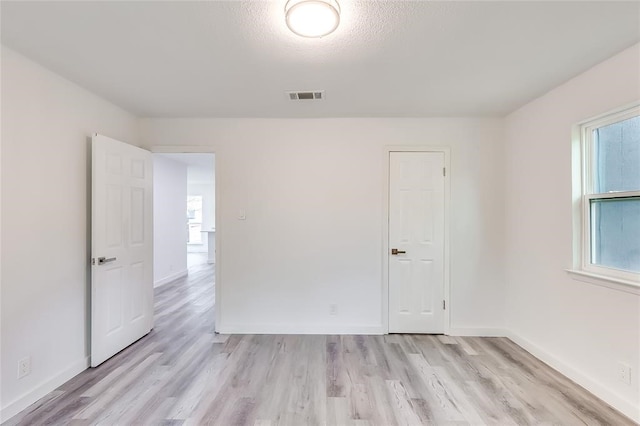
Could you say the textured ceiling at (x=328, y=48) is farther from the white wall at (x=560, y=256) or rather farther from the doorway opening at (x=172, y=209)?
the doorway opening at (x=172, y=209)

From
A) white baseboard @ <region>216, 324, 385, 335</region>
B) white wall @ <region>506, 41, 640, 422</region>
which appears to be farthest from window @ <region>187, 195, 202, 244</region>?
white wall @ <region>506, 41, 640, 422</region>

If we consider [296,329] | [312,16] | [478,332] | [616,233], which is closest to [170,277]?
[296,329]

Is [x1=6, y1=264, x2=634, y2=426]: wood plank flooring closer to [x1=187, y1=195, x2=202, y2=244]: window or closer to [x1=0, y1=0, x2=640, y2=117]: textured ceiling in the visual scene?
[x1=0, y1=0, x2=640, y2=117]: textured ceiling

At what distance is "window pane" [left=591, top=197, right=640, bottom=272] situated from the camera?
6.63ft

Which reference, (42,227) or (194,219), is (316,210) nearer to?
(42,227)

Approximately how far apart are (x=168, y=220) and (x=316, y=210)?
158 inches

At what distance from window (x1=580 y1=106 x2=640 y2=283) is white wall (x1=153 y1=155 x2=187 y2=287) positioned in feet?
20.0

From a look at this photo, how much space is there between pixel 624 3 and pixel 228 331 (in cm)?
407

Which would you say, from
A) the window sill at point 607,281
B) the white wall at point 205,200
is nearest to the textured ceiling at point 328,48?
the window sill at point 607,281

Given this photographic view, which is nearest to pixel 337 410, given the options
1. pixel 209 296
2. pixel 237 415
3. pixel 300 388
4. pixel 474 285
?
pixel 300 388

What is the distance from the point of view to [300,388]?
228 cm

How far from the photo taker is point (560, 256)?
8.36 ft

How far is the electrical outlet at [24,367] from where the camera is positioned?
6.61ft

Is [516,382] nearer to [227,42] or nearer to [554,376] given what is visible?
[554,376]
